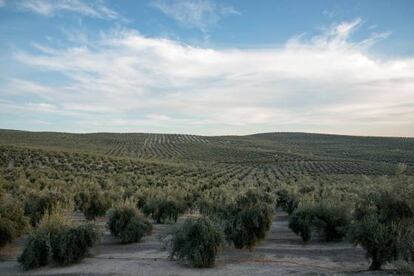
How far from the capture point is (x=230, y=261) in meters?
13.9

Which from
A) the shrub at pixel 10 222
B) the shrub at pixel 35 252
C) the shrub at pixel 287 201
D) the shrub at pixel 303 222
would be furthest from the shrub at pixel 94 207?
the shrub at pixel 287 201

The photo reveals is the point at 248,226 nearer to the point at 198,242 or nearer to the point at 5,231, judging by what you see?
the point at 198,242

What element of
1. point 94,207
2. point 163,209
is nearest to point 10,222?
point 94,207

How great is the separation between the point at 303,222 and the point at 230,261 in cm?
460

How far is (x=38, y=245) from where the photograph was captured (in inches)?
518

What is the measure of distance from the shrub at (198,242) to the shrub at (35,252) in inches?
149

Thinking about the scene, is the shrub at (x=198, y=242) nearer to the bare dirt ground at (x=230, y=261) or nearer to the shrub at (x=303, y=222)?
the bare dirt ground at (x=230, y=261)

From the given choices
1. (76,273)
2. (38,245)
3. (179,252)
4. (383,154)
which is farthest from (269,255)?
(383,154)

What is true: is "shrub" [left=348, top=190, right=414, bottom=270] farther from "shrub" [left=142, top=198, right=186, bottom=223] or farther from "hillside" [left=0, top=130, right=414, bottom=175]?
"hillside" [left=0, top=130, right=414, bottom=175]

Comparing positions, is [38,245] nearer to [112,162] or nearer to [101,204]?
[101,204]

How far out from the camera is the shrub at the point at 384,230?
11992 millimetres

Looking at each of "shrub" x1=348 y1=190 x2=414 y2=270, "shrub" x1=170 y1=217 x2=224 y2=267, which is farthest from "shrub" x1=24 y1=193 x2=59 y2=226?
"shrub" x1=348 y1=190 x2=414 y2=270

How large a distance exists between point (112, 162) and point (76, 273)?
54140 millimetres

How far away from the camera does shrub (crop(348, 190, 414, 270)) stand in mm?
11992
